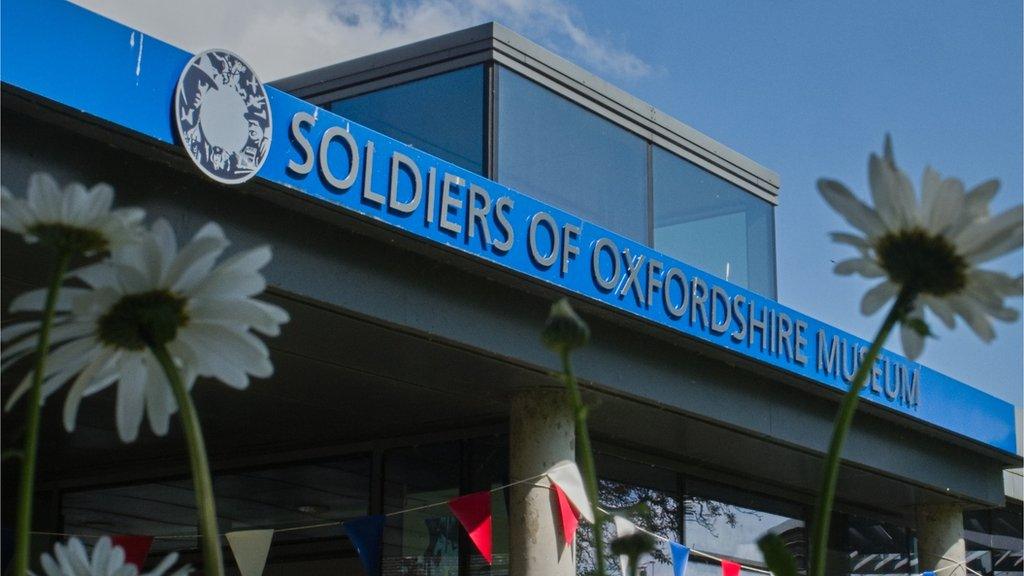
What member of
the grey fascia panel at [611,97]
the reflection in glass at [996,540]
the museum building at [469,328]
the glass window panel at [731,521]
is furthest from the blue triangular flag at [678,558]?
the reflection in glass at [996,540]

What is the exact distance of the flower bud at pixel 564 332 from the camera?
813 mm

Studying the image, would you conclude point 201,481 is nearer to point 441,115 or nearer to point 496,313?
point 496,313

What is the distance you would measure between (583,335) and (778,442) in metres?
8.25

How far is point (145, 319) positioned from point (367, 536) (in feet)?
24.3

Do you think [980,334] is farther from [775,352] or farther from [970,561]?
[970,561]

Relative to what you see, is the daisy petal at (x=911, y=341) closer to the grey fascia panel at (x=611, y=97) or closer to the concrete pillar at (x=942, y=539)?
the grey fascia panel at (x=611, y=97)

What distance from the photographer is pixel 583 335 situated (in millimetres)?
819

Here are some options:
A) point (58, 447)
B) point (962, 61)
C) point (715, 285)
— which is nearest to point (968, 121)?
point (962, 61)

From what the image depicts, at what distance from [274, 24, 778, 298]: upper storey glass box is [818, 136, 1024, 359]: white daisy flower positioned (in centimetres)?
658

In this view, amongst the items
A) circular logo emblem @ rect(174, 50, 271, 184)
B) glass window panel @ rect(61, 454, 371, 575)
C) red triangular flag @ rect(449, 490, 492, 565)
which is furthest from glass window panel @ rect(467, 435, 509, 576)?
circular logo emblem @ rect(174, 50, 271, 184)

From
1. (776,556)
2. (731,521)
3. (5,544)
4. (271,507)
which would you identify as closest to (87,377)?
(776,556)

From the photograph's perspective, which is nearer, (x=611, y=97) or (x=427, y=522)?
(x=611, y=97)

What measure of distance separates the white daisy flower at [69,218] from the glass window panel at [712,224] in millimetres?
7644

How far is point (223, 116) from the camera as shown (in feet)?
17.0
